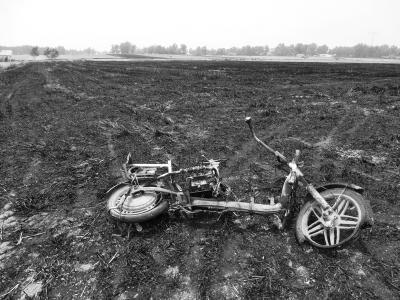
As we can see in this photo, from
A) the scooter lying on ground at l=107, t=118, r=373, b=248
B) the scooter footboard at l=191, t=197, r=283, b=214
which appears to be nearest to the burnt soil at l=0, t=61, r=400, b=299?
the scooter lying on ground at l=107, t=118, r=373, b=248

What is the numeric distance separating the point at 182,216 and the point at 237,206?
107 cm

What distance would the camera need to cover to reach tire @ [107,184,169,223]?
4.79 m

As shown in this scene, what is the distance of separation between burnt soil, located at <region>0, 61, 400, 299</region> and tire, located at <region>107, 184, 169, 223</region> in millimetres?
317

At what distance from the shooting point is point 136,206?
495 cm

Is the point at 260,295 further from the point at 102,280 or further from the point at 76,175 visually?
the point at 76,175

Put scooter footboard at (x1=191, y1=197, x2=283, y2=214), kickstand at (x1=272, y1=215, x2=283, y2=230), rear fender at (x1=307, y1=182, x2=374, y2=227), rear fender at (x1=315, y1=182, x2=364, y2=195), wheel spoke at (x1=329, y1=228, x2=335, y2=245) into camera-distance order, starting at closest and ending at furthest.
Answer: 1. rear fender at (x1=307, y1=182, x2=374, y2=227)
2. rear fender at (x1=315, y1=182, x2=364, y2=195)
3. wheel spoke at (x1=329, y1=228, x2=335, y2=245)
4. scooter footboard at (x1=191, y1=197, x2=283, y2=214)
5. kickstand at (x1=272, y1=215, x2=283, y2=230)

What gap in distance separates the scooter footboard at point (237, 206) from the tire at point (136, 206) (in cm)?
60

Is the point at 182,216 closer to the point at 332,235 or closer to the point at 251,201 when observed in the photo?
the point at 251,201

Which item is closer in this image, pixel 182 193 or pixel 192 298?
pixel 192 298

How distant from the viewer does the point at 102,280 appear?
3.95 metres

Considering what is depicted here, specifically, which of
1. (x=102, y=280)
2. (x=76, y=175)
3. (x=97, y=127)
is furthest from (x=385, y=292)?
(x=97, y=127)

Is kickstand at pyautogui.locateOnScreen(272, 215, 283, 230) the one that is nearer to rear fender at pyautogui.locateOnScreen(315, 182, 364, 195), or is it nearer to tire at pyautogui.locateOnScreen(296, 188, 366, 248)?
tire at pyautogui.locateOnScreen(296, 188, 366, 248)

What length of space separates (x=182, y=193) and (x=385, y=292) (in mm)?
3037

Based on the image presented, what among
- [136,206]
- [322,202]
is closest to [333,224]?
[322,202]
